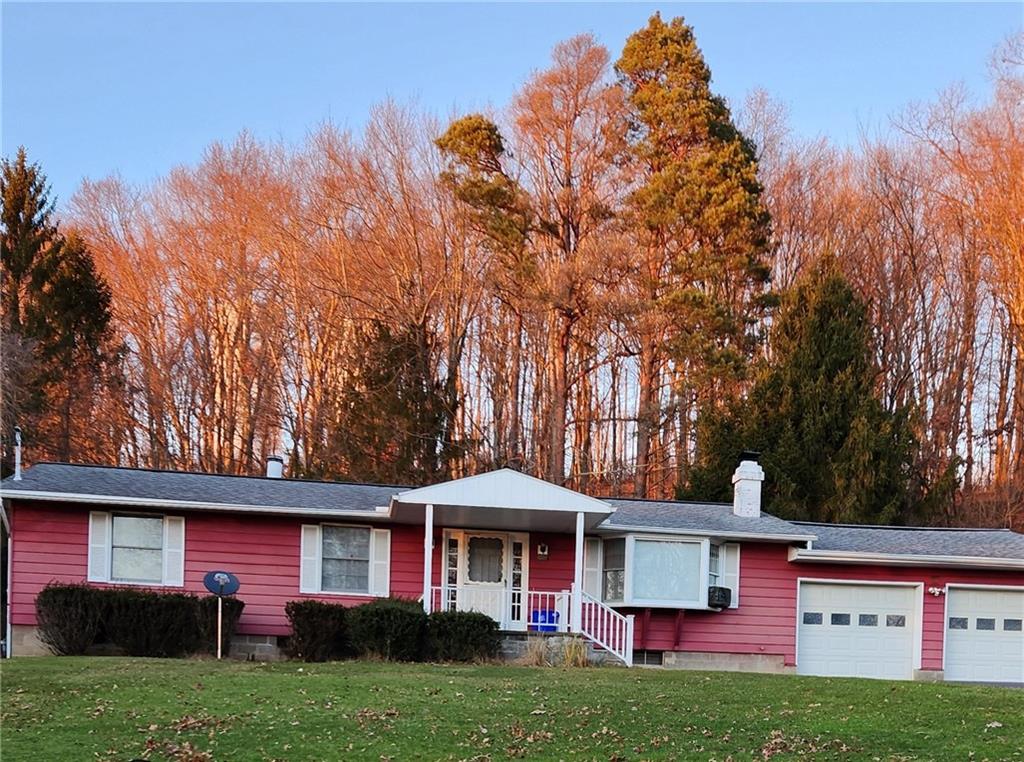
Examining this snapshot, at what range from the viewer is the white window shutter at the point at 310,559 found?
65.1 ft

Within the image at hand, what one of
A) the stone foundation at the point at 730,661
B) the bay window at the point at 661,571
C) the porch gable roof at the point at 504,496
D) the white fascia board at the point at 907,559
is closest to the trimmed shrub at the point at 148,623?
the porch gable roof at the point at 504,496

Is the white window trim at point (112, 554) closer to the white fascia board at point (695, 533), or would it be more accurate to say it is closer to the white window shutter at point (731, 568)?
the white fascia board at point (695, 533)

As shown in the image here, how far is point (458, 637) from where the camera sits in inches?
706

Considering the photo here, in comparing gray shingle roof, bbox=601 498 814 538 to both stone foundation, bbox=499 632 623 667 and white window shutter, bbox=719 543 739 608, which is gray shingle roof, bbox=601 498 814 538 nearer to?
white window shutter, bbox=719 543 739 608

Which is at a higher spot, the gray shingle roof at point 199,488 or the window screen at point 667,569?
the gray shingle roof at point 199,488

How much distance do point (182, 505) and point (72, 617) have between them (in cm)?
230

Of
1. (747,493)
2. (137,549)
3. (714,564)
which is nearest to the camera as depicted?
(137,549)

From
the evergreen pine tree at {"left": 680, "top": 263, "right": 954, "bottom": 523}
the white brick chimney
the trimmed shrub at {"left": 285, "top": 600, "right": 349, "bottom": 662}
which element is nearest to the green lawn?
the trimmed shrub at {"left": 285, "top": 600, "right": 349, "bottom": 662}

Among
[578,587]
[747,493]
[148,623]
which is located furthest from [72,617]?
[747,493]

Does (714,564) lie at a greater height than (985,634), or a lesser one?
greater

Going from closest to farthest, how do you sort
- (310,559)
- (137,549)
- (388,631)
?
(388,631)
(137,549)
(310,559)

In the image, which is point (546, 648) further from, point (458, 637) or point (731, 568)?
point (731, 568)

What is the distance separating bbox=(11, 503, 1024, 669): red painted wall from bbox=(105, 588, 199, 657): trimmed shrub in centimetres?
152

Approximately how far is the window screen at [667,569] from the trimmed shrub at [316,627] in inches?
191
